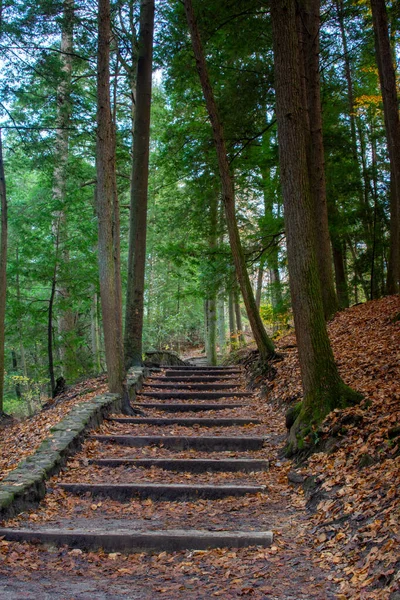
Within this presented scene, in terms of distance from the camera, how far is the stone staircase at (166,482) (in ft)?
14.0

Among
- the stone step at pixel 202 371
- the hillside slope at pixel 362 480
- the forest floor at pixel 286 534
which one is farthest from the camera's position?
the stone step at pixel 202 371

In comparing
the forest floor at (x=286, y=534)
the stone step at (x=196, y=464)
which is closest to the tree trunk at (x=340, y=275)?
the forest floor at (x=286, y=534)

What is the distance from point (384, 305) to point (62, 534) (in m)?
9.14

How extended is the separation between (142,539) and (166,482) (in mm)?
1576

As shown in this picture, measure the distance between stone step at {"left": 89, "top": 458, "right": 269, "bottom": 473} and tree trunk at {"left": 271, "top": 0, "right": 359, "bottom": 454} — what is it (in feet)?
1.73

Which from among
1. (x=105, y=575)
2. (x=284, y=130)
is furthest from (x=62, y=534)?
(x=284, y=130)

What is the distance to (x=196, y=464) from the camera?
6223 mm

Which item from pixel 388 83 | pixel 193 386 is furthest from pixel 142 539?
pixel 388 83

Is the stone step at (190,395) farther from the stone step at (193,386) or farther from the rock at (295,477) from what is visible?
the rock at (295,477)

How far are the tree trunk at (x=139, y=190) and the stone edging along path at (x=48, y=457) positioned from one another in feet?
10.5

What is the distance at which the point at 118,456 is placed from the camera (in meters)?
6.70

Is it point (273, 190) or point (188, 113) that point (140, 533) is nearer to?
point (273, 190)

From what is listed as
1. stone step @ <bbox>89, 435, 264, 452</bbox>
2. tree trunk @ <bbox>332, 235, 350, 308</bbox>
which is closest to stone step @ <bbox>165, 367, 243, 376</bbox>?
tree trunk @ <bbox>332, 235, 350, 308</bbox>

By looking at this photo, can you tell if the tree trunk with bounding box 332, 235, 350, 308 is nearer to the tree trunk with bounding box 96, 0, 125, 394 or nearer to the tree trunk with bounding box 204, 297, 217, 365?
the tree trunk with bounding box 204, 297, 217, 365
